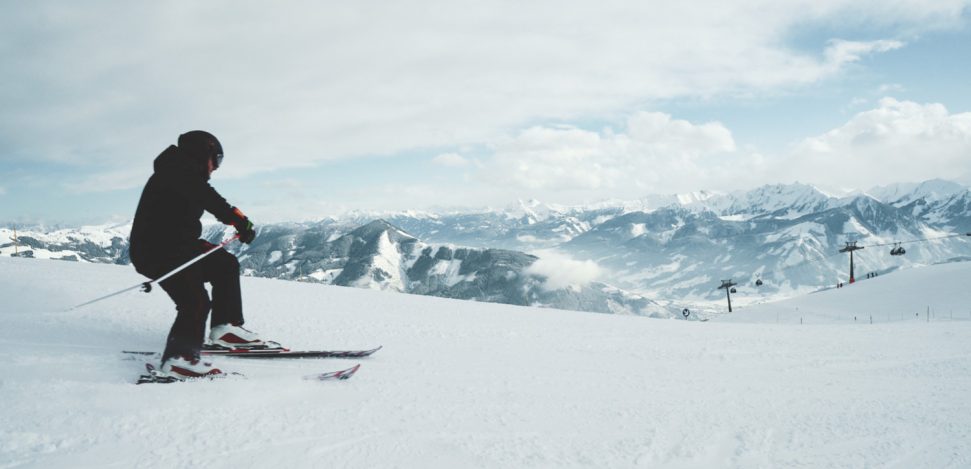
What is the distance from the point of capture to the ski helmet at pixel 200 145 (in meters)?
5.34

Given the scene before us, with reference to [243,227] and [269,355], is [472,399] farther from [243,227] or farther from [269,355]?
[243,227]

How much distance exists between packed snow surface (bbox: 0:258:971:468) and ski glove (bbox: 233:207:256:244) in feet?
4.71

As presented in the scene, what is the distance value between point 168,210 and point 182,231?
260mm

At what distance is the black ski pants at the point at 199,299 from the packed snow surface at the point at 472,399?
1.62 ft

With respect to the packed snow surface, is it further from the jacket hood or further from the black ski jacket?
the jacket hood

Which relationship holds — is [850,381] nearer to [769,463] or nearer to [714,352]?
[714,352]

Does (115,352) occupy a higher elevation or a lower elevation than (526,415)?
higher

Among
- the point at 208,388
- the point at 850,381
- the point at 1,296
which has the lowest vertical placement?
the point at 850,381

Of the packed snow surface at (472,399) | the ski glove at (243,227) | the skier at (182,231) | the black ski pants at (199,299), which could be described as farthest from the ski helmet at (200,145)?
the packed snow surface at (472,399)

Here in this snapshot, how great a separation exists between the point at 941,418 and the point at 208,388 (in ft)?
23.9

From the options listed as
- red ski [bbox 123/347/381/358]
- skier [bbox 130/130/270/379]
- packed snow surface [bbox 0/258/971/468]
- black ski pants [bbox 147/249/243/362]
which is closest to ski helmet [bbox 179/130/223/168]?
skier [bbox 130/130/270/379]

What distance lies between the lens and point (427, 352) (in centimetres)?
720

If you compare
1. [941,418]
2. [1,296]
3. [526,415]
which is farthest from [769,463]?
[1,296]

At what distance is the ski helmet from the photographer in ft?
17.5
